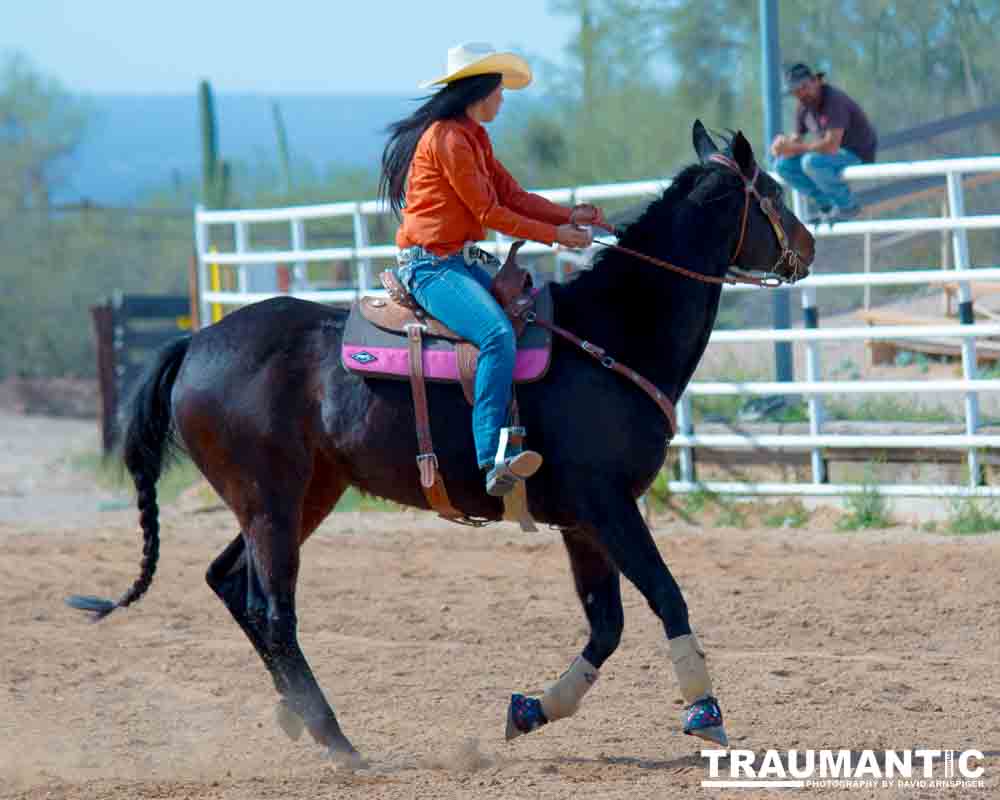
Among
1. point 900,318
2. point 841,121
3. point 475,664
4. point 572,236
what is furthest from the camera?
point 900,318

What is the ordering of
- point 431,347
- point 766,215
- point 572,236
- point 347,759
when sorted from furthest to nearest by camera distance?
1. point 766,215
2. point 431,347
3. point 572,236
4. point 347,759

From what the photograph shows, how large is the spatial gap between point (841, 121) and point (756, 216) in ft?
15.5

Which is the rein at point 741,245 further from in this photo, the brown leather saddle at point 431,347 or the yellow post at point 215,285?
the yellow post at point 215,285

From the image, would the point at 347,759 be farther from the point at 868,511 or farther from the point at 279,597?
the point at 868,511

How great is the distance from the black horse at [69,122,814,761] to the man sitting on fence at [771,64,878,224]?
4370 mm

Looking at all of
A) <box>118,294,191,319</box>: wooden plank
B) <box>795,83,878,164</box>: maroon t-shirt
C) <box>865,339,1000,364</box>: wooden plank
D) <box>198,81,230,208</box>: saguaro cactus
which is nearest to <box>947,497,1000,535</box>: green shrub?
<box>865,339,1000,364</box>: wooden plank

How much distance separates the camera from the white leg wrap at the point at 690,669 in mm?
5500

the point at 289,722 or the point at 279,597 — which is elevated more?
the point at 279,597

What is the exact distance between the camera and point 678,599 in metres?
5.59

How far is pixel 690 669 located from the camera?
18.1 feet

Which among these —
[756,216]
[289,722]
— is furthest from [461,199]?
[289,722]

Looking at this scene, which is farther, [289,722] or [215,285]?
[215,285]

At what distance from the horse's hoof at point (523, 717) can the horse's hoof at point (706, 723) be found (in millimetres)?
644

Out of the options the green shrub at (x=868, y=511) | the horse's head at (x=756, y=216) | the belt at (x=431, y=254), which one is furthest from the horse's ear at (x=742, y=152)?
the green shrub at (x=868, y=511)
